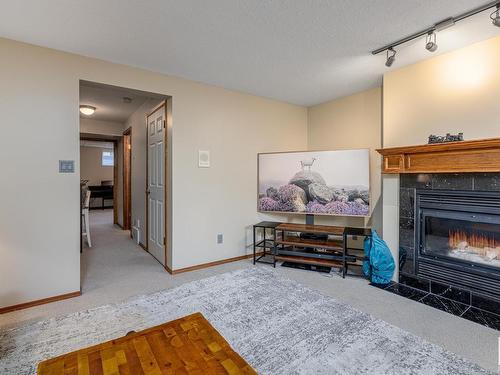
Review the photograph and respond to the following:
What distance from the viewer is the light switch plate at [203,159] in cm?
351

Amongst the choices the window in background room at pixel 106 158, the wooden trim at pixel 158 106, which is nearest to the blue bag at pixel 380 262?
the wooden trim at pixel 158 106

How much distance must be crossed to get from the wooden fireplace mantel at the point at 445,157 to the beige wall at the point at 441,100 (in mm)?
204

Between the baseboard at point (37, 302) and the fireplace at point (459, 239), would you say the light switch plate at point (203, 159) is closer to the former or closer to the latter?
the baseboard at point (37, 302)

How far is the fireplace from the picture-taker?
240 cm

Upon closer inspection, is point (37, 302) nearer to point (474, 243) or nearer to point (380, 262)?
point (380, 262)

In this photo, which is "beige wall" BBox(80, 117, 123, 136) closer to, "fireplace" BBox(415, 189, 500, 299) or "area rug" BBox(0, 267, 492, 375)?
"area rug" BBox(0, 267, 492, 375)

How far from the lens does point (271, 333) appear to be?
2041 millimetres

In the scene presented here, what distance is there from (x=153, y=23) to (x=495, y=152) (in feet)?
10.1

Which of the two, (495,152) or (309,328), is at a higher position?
(495,152)

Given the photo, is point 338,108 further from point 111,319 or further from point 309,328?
point 111,319

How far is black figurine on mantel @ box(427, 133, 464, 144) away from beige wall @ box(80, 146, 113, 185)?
35.2ft

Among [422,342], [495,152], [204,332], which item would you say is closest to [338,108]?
[495,152]

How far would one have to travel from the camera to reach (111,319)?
224 centimetres

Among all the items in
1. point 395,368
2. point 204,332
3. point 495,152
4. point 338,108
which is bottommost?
point 395,368
